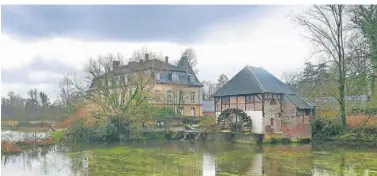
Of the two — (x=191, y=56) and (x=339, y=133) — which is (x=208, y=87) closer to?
(x=191, y=56)

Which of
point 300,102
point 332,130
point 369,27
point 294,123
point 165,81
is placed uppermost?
point 369,27

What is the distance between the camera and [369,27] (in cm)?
1371

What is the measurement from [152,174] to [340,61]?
37.1 feet

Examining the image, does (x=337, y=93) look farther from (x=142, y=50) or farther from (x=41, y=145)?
(x=41, y=145)

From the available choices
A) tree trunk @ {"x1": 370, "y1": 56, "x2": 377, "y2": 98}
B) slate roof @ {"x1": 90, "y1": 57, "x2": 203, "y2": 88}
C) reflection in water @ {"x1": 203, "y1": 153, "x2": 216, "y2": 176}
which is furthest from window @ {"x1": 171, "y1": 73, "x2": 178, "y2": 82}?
reflection in water @ {"x1": 203, "y1": 153, "x2": 216, "y2": 176}

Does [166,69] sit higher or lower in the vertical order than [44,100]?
higher

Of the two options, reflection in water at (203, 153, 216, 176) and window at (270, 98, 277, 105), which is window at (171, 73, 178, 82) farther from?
reflection in water at (203, 153, 216, 176)

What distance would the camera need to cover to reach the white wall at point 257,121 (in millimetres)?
16453

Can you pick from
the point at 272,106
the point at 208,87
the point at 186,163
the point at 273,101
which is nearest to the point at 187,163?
the point at 186,163

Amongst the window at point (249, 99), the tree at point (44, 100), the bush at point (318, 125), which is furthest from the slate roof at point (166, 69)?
the bush at point (318, 125)

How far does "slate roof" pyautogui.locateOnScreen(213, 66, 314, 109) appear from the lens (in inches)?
661

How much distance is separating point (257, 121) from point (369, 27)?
5.80 m

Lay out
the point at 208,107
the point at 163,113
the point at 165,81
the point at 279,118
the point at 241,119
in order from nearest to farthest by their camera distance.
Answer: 1. the point at 279,118
2. the point at 241,119
3. the point at 163,113
4. the point at 165,81
5. the point at 208,107

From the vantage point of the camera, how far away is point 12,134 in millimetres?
15430
